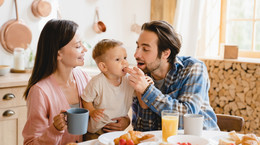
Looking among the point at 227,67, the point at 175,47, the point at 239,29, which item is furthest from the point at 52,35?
the point at 239,29

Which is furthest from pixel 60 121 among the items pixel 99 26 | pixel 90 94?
pixel 99 26

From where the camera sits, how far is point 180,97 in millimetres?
1794

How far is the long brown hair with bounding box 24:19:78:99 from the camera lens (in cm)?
174

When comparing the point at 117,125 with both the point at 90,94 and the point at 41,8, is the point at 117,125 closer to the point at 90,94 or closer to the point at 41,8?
the point at 90,94

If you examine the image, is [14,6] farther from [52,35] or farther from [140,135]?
[140,135]

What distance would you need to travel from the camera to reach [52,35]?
1.74 meters

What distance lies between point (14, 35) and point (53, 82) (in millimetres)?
1472

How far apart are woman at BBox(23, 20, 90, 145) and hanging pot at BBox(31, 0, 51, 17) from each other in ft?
4.84

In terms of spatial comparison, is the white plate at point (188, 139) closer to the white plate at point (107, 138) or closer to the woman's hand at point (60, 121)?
the white plate at point (107, 138)

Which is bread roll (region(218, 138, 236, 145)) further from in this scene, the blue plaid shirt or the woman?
the woman

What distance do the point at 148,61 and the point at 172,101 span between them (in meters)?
0.33

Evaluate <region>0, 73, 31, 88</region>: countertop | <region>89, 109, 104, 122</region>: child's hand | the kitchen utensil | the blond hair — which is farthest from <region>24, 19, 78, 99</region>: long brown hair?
the kitchen utensil

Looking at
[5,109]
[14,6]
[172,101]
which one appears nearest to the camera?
[172,101]

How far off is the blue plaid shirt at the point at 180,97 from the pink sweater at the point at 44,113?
442mm
